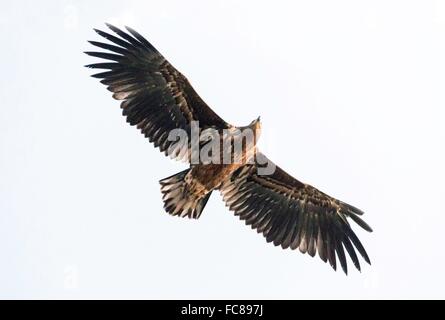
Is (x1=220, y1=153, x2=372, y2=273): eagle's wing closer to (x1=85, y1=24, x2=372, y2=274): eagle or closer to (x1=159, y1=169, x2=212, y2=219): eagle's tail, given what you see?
(x1=85, y1=24, x2=372, y2=274): eagle

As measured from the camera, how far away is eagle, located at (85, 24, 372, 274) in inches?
666

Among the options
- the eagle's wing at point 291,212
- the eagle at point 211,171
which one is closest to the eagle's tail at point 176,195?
the eagle at point 211,171

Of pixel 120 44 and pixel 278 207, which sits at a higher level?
pixel 120 44

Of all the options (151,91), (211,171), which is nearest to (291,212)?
(211,171)

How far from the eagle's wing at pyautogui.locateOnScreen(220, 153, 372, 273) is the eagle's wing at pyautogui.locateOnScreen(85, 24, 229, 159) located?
138 centimetres

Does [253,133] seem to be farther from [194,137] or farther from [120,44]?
[120,44]

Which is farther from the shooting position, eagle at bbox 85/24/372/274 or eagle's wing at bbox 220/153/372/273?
eagle's wing at bbox 220/153/372/273

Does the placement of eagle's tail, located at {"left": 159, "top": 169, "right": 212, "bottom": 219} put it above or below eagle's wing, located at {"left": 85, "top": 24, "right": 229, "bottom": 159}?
below

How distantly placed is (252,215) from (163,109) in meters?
2.60

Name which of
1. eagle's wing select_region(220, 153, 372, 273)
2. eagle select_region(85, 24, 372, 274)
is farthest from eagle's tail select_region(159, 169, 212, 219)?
eagle's wing select_region(220, 153, 372, 273)

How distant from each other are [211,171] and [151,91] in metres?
1.75

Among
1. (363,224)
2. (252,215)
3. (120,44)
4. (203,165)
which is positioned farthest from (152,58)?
(363,224)

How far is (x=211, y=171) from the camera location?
17.0m

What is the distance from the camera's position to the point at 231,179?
17.7m
